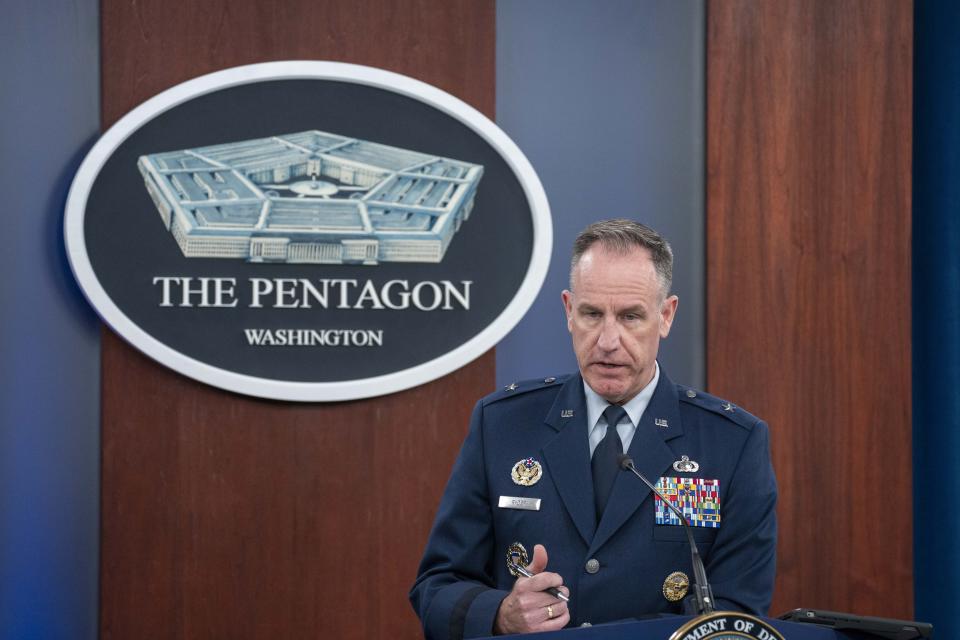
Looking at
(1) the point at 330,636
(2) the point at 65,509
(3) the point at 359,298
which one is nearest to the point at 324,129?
(3) the point at 359,298

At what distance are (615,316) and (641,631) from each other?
58 cm

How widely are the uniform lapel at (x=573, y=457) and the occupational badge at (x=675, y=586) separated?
0.14 metres

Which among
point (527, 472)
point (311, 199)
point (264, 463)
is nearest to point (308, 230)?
point (311, 199)

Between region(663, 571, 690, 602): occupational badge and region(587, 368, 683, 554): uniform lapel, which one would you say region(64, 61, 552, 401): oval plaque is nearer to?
region(587, 368, 683, 554): uniform lapel

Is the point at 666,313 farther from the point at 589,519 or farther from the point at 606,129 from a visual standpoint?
the point at 606,129

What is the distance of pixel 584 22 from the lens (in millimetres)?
2689

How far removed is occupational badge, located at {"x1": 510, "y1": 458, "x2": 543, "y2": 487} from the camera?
1641 mm

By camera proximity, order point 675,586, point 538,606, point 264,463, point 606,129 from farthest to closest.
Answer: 1. point 606,129
2. point 264,463
3. point 675,586
4. point 538,606

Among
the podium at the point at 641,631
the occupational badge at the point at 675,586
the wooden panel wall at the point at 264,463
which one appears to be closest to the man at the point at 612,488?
the occupational badge at the point at 675,586

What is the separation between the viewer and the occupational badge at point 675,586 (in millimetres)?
1549

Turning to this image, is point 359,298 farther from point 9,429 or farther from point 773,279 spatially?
point 773,279

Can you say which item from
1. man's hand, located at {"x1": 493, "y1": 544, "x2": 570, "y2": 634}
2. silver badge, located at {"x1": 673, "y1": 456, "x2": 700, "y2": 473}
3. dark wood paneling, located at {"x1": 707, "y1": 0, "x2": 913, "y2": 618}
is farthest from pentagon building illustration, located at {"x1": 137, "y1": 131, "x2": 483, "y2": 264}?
man's hand, located at {"x1": 493, "y1": 544, "x2": 570, "y2": 634}

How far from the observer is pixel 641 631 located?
111 centimetres

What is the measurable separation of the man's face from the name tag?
0.69 feet
